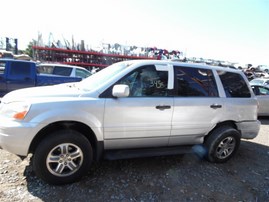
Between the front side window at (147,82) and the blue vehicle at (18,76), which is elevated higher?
the front side window at (147,82)

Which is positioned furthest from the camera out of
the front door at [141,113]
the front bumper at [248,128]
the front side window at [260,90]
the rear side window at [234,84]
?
the front side window at [260,90]

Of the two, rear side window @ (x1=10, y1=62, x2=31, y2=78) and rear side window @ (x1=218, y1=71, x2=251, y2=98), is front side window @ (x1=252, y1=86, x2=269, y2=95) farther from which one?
rear side window @ (x1=10, y1=62, x2=31, y2=78)

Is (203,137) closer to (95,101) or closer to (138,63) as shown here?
(138,63)

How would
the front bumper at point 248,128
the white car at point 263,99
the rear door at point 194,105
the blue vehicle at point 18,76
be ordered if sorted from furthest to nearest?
the white car at point 263,99
the blue vehicle at point 18,76
the front bumper at point 248,128
the rear door at point 194,105

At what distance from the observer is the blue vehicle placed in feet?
26.6

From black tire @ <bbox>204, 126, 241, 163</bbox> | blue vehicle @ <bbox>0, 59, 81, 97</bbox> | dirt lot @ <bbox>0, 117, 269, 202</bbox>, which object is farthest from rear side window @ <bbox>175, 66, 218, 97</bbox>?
blue vehicle @ <bbox>0, 59, 81, 97</bbox>

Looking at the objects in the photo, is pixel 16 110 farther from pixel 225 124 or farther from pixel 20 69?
pixel 20 69

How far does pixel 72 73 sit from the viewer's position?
31.7ft

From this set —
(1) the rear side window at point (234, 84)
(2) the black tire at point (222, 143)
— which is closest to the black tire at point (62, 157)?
(2) the black tire at point (222, 143)

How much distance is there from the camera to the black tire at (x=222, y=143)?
4.18 metres

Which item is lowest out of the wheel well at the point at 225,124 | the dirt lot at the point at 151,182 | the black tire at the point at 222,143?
the dirt lot at the point at 151,182

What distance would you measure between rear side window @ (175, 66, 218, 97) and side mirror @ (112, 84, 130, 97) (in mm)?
989

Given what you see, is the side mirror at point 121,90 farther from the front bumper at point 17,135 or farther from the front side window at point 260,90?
the front side window at point 260,90

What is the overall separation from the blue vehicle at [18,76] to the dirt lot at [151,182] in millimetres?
4781
